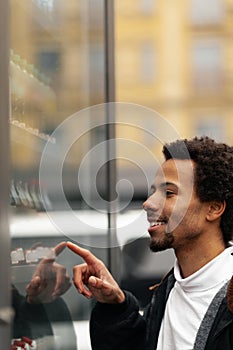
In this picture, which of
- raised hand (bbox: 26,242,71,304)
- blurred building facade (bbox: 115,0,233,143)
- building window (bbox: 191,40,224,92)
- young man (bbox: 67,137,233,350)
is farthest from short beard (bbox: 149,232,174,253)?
building window (bbox: 191,40,224,92)

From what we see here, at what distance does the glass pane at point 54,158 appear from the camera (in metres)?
1.94

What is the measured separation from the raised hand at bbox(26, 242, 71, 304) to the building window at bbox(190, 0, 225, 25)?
0.96m

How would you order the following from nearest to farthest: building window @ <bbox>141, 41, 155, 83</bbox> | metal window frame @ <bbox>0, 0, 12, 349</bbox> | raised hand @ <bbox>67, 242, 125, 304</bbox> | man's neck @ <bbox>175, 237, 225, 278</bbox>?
metal window frame @ <bbox>0, 0, 12, 349</bbox>
raised hand @ <bbox>67, 242, 125, 304</bbox>
man's neck @ <bbox>175, 237, 225, 278</bbox>
building window @ <bbox>141, 41, 155, 83</bbox>

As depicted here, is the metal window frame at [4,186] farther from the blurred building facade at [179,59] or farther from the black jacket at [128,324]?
the blurred building facade at [179,59]

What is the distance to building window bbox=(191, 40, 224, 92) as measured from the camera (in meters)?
2.51

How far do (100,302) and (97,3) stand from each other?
1.13m

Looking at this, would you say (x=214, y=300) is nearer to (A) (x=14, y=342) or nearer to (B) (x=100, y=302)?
(B) (x=100, y=302)

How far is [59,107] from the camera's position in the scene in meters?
2.34

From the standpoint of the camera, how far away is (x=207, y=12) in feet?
8.34

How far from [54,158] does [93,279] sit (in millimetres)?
580

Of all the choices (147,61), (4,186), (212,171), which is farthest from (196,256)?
(147,61)

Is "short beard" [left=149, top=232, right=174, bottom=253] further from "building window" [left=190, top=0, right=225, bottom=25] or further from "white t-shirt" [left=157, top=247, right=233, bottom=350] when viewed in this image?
"building window" [left=190, top=0, right=225, bottom=25]

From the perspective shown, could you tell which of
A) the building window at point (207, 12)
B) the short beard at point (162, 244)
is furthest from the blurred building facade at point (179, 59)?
the short beard at point (162, 244)

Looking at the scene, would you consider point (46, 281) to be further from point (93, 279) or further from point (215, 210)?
point (215, 210)
